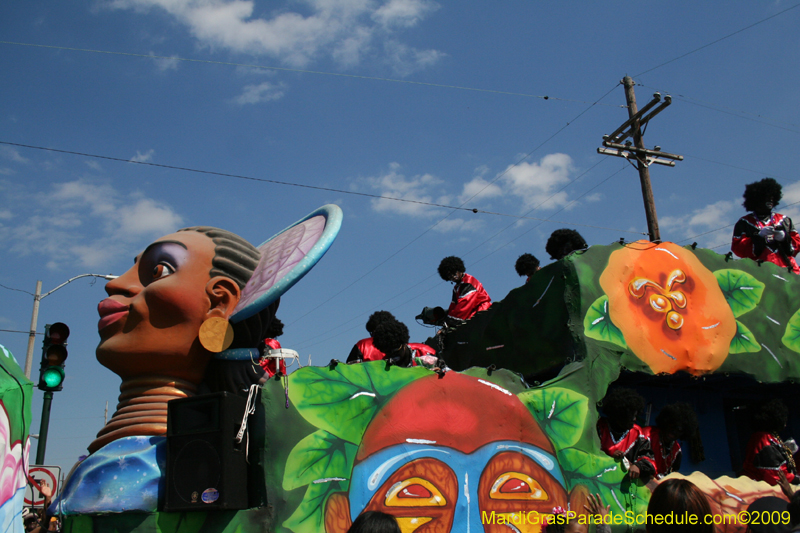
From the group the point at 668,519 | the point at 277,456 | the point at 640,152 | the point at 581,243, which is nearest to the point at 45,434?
the point at 277,456


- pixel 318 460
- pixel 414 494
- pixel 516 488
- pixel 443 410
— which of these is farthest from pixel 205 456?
pixel 516 488

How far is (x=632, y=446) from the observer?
17.7ft

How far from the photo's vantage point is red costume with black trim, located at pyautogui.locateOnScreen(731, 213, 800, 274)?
24.0 ft

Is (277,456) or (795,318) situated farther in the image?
(795,318)

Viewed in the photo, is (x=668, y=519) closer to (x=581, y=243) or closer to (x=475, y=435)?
(x=475, y=435)

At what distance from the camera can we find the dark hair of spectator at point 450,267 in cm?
795

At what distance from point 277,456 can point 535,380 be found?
339 centimetres

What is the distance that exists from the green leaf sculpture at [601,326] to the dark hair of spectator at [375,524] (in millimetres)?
3844

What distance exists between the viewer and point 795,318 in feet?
22.7

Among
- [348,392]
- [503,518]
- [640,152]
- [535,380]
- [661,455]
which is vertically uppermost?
[640,152]

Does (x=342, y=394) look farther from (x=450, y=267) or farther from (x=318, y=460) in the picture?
(x=450, y=267)

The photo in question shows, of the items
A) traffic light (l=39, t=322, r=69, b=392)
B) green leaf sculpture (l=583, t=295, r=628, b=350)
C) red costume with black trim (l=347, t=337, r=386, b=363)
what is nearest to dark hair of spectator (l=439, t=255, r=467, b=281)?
red costume with black trim (l=347, t=337, r=386, b=363)

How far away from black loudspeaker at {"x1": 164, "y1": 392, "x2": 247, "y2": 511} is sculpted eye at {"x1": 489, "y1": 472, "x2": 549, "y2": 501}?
182 centimetres

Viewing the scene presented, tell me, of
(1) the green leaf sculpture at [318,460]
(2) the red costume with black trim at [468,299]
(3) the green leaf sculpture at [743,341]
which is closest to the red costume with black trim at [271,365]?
(1) the green leaf sculpture at [318,460]
